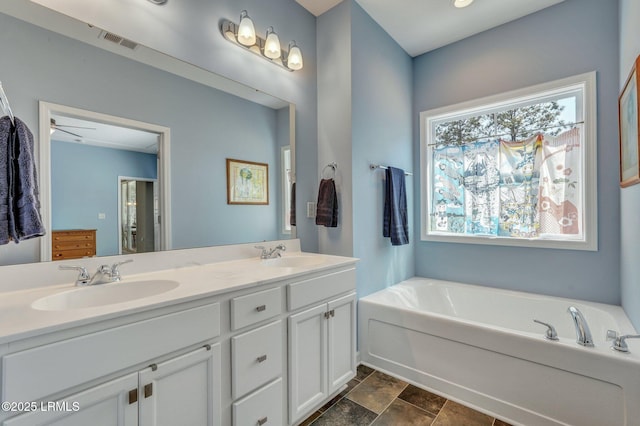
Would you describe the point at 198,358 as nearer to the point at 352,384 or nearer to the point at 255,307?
the point at 255,307

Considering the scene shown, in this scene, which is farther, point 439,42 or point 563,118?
point 439,42

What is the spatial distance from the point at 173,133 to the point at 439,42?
8.66 feet

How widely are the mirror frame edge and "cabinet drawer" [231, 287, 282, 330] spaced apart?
621mm

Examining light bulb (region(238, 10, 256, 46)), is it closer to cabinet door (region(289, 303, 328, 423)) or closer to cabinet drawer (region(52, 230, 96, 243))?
cabinet drawer (region(52, 230, 96, 243))

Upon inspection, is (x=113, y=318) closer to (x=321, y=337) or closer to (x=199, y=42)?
(x=321, y=337)

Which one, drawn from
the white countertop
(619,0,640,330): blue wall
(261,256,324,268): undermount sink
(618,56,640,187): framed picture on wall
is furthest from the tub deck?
(618,56,640,187): framed picture on wall

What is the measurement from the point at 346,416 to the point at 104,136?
6.68 feet

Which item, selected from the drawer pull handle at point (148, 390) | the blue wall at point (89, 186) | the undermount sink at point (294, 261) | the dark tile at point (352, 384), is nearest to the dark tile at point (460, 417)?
the dark tile at point (352, 384)

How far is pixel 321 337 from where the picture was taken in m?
1.68

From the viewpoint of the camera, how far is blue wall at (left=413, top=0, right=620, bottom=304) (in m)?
2.08

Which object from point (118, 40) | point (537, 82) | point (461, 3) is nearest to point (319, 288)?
point (118, 40)

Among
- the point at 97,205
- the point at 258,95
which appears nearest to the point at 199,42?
the point at 258,95

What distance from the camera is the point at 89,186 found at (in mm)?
1315

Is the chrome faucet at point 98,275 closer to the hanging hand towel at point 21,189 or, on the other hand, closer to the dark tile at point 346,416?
the hanging hand towel at point 21,189
